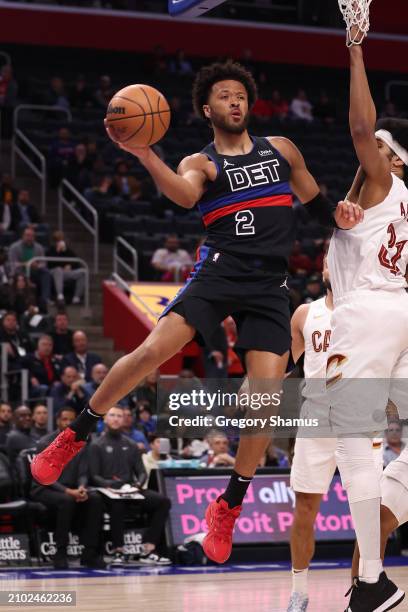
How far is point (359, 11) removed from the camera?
6441 millimetres

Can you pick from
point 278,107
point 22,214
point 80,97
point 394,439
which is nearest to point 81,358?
point 394,439

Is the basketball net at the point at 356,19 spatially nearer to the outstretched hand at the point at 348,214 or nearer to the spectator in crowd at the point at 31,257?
the outstretched hand at the point at 348,214

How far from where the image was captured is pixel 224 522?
275 inches

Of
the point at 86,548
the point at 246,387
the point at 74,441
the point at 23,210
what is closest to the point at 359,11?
the point at 246,387

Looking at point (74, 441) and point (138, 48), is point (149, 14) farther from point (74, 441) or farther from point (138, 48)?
point (74, 441)

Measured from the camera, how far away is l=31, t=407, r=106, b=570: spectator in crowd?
12.7m

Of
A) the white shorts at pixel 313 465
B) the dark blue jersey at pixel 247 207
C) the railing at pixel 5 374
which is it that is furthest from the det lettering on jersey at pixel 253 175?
the railing at pixel 5 374

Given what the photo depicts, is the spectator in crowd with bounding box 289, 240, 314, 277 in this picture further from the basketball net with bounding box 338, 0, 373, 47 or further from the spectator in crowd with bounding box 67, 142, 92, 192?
the basketball net with bounding box 338, 0, 373, 47

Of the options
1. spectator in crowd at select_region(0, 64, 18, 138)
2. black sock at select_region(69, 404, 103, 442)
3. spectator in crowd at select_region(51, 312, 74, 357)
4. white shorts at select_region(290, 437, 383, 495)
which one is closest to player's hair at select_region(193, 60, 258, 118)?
black sock at select_region(69, 404, 103, 442)

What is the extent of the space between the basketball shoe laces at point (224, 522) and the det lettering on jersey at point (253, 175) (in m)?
1.95

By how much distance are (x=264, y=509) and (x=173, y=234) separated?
837cm

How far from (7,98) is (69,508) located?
13897 mm

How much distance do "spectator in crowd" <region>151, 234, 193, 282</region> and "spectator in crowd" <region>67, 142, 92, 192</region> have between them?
3.16 meters

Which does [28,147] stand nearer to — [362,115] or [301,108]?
[301,108]
